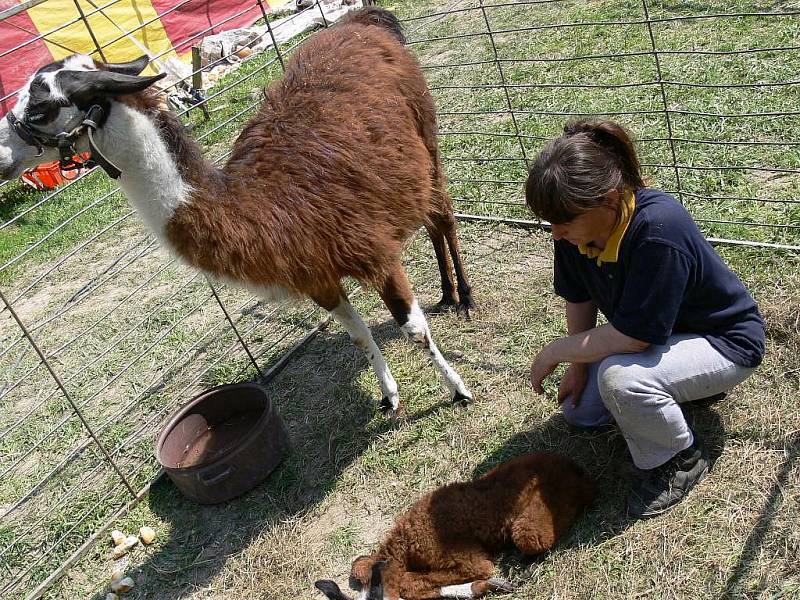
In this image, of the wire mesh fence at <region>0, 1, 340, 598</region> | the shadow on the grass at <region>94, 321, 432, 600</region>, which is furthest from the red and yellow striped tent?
the shadow on the grass at <region>94, 321, 432, 600</region>

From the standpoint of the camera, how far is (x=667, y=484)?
2773 mm

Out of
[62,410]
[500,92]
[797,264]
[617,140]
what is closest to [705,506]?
[617,140]

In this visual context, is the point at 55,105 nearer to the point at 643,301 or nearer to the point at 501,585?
the point at 643,301

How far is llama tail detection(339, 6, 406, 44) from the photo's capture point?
445 centimetres

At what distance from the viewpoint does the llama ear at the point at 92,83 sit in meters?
2.88

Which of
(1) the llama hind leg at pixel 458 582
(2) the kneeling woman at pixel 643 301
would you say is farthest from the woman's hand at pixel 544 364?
(1) the llama hind leg at pixel 458 582

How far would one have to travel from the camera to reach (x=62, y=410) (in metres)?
4.82

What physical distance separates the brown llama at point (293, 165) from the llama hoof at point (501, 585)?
3.76 feet

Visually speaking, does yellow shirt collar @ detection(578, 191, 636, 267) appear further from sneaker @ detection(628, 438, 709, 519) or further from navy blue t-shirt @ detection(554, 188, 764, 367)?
sneaker @ detection(628, 438, 709, 519)

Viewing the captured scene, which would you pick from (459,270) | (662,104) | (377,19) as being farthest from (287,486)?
(662,104)

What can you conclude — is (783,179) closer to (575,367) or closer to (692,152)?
(692,152)

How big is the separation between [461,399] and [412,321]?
49 cm

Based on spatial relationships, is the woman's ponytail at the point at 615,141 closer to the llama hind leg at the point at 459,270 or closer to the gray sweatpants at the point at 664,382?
the gray sweatpants at the point at 664,382

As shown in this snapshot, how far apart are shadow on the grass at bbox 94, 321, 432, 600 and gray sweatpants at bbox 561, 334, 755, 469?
131 centimetres
